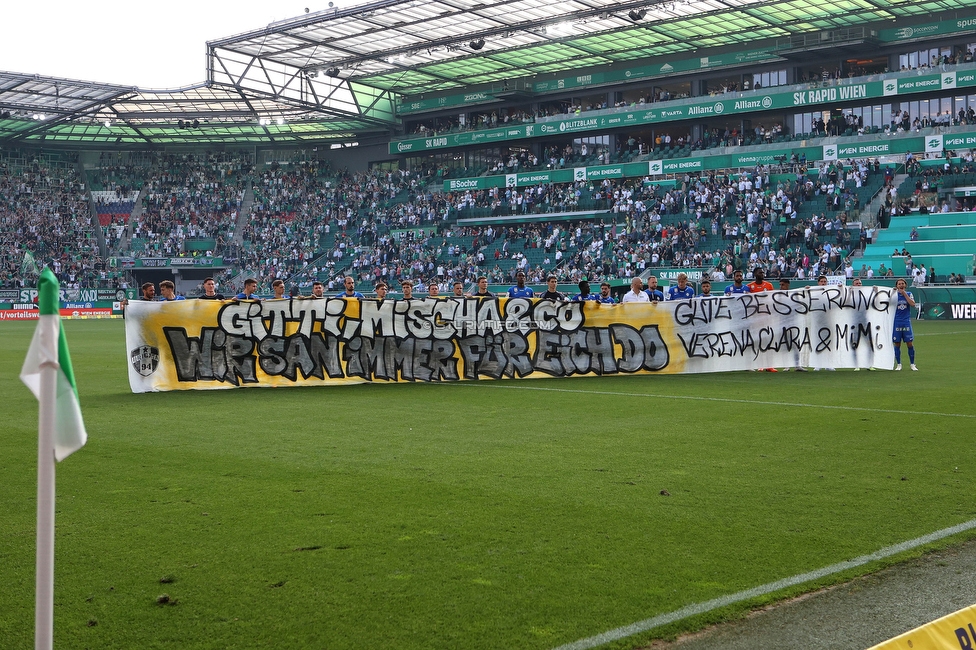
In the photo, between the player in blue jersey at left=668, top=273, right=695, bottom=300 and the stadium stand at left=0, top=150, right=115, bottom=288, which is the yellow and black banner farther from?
the stadium stand at left=0, top=150, right=115, bottom=288

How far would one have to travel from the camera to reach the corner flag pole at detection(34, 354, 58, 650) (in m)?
2.98

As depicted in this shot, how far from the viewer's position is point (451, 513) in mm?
6547

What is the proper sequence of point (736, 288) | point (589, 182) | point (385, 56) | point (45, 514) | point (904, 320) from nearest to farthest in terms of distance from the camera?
point (45, 514), point (904, 320), point (736, 288), point (385, 56), point (589, 182)

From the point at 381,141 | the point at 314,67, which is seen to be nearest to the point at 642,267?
the point at 314,67

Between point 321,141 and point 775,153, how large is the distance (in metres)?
35.1

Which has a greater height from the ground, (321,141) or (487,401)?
(321,141)

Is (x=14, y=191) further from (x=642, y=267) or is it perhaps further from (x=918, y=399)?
(x=918, y=399)

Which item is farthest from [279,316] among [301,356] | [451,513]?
[451,513]

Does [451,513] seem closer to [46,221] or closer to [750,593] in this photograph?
[750,593]

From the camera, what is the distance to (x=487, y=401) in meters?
13.7

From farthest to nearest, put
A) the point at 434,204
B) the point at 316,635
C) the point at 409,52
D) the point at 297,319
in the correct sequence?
the point at 434,204
the point at 409,52
the point at 297,319
the point at 316,635

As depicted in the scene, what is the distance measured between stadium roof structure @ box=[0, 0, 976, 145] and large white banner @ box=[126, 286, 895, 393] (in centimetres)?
2839

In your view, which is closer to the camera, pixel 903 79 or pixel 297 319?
pixel 297 319

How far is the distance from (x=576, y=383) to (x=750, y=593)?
11519 mm
